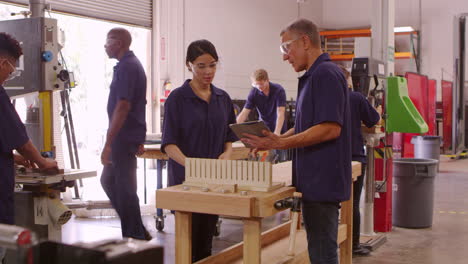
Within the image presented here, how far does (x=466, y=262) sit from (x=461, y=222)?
1.46m

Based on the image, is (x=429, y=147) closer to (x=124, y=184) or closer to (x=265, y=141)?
(x=124, y=184)

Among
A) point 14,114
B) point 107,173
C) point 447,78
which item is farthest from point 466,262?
point 447,78

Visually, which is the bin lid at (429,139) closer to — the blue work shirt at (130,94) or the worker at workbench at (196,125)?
the blue work shirt at (130,94)

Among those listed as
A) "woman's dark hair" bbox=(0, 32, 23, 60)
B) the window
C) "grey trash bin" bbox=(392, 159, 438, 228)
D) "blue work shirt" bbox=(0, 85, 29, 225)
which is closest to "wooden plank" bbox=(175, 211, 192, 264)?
"blue work shirt" bbox=(0, 85, 29, 225)

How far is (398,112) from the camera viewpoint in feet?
15.7

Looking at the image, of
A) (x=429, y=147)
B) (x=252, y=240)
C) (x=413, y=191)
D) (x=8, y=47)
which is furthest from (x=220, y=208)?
(x=429, y=147)

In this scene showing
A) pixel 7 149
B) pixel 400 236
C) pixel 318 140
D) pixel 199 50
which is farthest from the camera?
pixel 400 236

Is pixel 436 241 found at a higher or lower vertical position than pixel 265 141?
lower

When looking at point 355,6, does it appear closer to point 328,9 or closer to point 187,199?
point 328,9

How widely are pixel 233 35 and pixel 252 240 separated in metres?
8.37

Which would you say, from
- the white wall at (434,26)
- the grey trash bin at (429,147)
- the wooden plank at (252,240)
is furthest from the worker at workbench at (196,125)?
the white wall at (434,26)

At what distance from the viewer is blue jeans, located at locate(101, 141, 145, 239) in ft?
11.2

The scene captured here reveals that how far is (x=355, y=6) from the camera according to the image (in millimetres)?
14180

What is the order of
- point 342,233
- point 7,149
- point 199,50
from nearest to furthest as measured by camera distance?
point 7,149 < point 199,50 < point 342,233
